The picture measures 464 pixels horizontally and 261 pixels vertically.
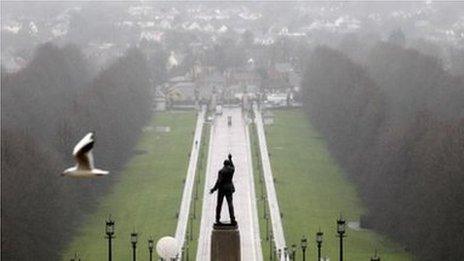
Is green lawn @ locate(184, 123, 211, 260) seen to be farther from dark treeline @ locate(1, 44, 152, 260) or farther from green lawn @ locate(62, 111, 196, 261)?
dark treeline @ locate(1, 44, 152, 260)

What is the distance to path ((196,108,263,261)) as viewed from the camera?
242ft

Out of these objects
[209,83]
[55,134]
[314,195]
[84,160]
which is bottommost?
[84,160]

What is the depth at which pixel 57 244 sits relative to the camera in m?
71.1

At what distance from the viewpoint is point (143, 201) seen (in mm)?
88062

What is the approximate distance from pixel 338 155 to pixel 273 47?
9282cm

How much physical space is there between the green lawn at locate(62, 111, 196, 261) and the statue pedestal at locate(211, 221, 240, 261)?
26877 millimetres

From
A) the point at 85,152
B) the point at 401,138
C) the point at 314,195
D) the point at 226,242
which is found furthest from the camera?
the point at 314,195

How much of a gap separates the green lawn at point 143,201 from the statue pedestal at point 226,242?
26.9 metres

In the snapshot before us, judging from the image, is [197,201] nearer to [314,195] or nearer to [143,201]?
[143,201]

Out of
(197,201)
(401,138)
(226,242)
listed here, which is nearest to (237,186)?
(197,201)

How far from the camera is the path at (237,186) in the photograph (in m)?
73.8

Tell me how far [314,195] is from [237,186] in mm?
5178

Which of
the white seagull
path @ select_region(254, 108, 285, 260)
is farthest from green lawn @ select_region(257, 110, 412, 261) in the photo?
the white seagull

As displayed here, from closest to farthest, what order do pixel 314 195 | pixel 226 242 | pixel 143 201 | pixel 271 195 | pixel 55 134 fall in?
pixel 226 242 → pixel 143 201 → pixel 314 195 → pixel 271 195 → pixel 55 134
